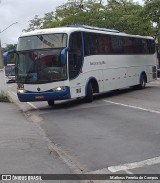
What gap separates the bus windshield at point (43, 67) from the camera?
19.0 m

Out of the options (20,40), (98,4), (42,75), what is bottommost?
(42,75)

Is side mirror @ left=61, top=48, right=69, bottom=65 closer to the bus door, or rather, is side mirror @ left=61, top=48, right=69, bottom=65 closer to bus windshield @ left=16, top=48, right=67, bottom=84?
bus windshield @ left=16, top=48, right=67, bottom=84

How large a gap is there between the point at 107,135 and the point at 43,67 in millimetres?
8023

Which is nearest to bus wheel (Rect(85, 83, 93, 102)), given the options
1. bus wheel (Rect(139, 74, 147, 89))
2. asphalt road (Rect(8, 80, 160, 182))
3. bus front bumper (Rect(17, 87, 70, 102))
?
asphalt road (Rect(8, 80, 160, 182))

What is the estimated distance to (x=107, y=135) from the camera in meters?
11.6

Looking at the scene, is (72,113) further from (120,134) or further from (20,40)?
(120,134)

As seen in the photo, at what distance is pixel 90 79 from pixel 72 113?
3979 mm

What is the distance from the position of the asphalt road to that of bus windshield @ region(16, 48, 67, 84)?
1.33m

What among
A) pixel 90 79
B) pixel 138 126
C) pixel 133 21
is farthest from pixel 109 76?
pixel 133 21

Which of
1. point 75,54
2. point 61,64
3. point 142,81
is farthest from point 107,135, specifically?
point 142,81

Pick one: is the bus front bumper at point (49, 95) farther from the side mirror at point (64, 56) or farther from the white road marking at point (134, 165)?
the white road marking at point (134, 165)

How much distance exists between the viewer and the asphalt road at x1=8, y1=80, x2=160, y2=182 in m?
Answer: 8.45

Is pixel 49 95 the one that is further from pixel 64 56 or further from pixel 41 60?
pixel 64 56

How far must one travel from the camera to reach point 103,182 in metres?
7.21
